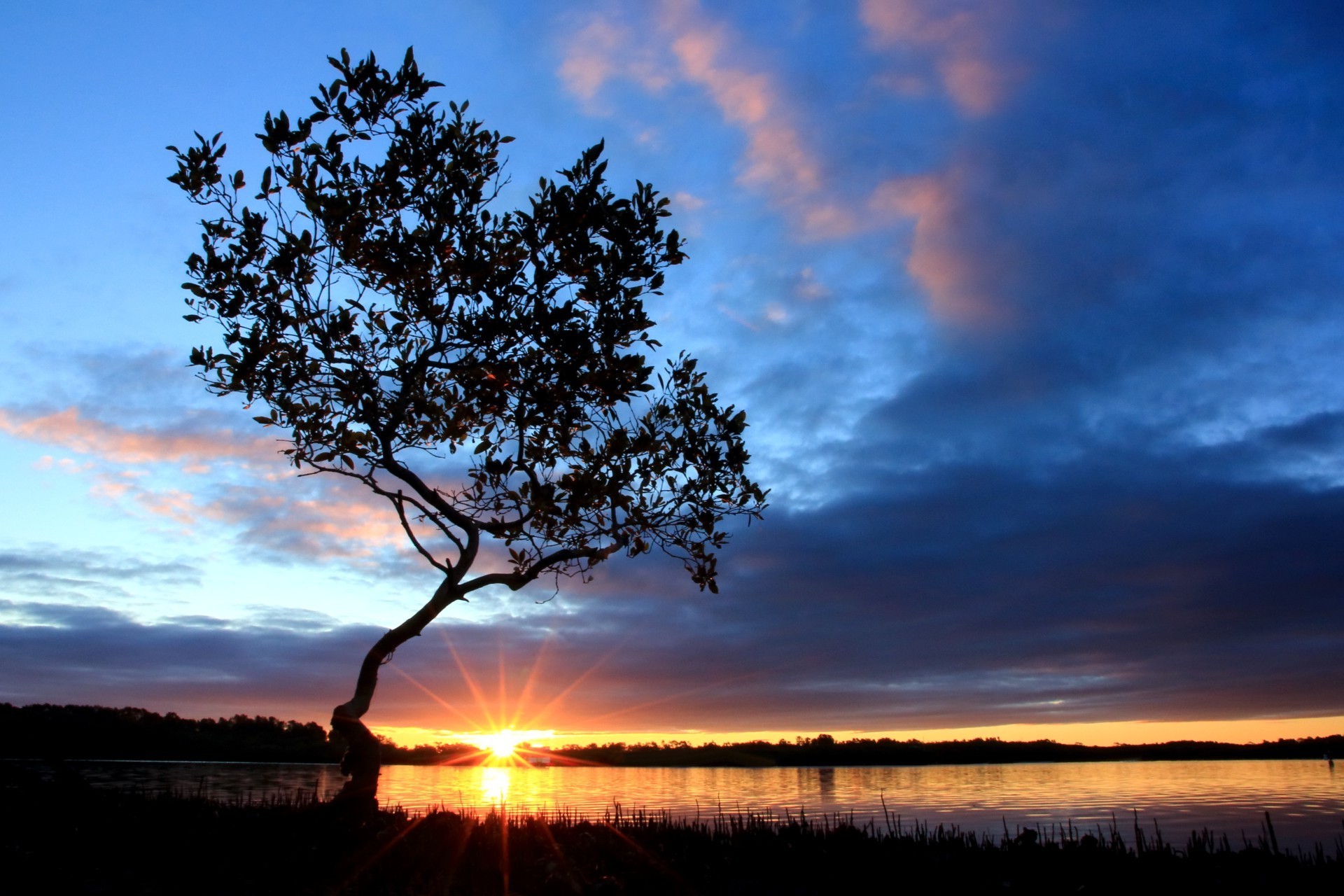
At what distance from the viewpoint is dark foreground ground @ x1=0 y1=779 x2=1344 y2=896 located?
14141 millimetres

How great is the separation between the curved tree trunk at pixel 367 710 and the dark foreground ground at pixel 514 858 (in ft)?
2.45

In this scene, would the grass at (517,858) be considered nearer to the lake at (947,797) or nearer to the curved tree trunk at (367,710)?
the curved tree trunk at (367,710)

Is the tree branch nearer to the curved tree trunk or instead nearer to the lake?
the curved tree trunk

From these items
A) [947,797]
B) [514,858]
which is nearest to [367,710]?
[514,858]

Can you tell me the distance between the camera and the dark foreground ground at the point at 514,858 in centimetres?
1414

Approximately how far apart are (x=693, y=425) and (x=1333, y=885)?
15.5 meters

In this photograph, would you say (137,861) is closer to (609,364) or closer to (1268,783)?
(609,364)

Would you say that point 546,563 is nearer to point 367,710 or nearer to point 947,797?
point 367,710

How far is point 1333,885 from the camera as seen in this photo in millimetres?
15930

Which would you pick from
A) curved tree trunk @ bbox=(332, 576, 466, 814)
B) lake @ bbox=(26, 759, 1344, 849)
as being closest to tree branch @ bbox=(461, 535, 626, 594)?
curved tree trunk @ bbox=(332, 576, 466, 814)

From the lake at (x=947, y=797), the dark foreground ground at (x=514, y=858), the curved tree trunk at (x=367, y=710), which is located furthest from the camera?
the lake at (x=947, y=797)

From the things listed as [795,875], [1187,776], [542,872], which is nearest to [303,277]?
[542,872]

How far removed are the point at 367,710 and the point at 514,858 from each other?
16.2 ft

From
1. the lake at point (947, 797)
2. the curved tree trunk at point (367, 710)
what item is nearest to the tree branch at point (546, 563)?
the curved tree trunk at point (367, 710)
